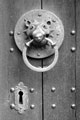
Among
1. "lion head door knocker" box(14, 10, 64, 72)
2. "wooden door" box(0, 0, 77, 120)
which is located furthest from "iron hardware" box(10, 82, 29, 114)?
"lion head door knocker" box(14, 10, 64, 72)

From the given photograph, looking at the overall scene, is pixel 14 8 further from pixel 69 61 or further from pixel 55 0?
pixel 69 61

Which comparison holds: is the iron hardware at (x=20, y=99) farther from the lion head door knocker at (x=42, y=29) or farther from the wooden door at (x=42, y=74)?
the lion head door knocker at (x=42, y=29)

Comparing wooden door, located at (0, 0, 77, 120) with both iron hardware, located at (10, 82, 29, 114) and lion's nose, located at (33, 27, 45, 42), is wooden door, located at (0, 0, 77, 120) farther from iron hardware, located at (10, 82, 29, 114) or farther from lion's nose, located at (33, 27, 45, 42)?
lion's nose, located at (33, 27, 45, 42)

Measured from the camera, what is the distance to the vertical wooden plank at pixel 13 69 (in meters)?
1.22

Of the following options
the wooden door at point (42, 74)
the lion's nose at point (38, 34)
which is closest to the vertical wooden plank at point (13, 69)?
the wooden door at point (42, 74)

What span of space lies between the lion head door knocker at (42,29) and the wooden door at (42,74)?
0.02 meters

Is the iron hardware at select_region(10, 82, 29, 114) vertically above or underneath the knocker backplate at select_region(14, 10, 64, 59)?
underneath

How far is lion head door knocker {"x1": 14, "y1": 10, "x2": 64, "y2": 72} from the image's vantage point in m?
1.16

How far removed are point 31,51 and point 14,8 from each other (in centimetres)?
18

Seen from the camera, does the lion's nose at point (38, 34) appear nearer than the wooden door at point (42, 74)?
Yes

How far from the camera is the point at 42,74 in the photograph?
4.00 ft

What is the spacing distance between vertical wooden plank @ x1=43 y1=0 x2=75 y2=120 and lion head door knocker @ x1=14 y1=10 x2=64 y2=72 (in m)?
0.03

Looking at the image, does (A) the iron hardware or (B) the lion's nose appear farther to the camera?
(A) the iron hardware

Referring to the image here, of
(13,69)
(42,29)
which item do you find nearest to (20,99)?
(13,69)
